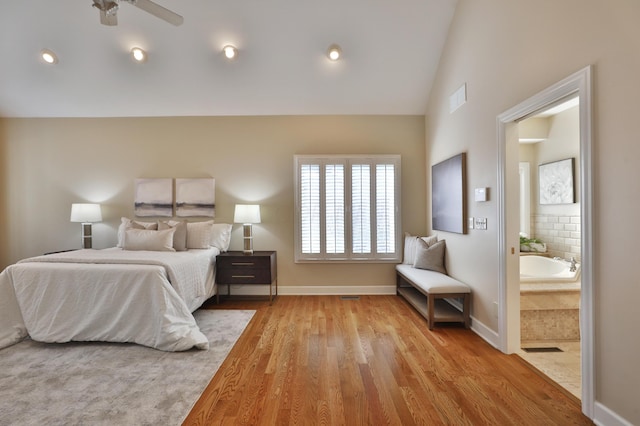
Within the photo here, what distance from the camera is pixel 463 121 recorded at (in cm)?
340

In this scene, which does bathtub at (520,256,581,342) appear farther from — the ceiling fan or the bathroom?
the ceiling fan

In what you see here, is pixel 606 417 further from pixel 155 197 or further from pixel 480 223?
pixel 155 197

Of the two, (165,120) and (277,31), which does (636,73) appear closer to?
(277,31)

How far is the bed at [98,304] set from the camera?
2797 mm

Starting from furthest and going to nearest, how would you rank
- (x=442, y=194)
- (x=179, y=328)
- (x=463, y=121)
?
1. (x=442, y=194)
2. (x=463, y=121)
3. (x=179, y=328)

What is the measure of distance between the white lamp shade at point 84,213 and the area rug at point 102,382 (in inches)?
79.1

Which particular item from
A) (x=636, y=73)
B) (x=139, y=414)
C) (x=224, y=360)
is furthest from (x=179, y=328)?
(x=636, y=73)

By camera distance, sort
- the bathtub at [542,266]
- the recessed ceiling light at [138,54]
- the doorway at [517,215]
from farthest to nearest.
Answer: the recessed ceiling light at [138,54], the bathtub at [542,266], the doorway at [517,215]

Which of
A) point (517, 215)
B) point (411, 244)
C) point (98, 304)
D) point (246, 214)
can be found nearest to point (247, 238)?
point (246, 214)

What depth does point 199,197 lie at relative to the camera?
468cm

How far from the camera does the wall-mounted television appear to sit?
3.37 metres

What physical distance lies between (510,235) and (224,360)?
8.81ft

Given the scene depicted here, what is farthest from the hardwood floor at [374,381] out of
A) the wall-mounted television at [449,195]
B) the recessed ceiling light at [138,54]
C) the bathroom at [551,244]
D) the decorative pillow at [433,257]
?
the recessed ceiling light at [138,54]

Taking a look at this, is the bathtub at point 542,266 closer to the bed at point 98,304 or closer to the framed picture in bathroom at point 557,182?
the framed picture in bathroom at point 557,182
